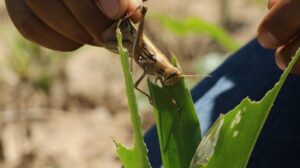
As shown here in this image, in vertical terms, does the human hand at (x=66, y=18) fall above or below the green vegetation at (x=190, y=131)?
above

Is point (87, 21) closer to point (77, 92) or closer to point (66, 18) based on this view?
point (66, 18)

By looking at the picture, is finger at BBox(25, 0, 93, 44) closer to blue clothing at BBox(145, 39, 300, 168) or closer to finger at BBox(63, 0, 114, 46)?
finger at BBox(63, 0, 114, 46)

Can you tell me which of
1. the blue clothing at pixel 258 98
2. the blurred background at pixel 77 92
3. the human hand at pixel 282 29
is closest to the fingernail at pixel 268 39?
the human hand at pixel 282 29

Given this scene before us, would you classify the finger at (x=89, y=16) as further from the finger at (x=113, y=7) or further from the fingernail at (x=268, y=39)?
the fingernail at (x=268, y=39)

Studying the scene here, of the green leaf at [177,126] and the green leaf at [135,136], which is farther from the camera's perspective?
the green leaf at [177,126]

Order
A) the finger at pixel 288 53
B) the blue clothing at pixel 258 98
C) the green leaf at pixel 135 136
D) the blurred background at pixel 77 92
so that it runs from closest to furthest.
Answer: the green leaf at pixel 135 136
the finger at pixel 288 53
the blue clothing at pixel 258 98
the blurred background at pixel 77 92

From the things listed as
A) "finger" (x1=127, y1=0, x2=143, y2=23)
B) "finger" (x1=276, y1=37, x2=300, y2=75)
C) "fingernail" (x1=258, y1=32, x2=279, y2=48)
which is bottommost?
"finger" (x1=276, y1=37, x2=300, y2=75)

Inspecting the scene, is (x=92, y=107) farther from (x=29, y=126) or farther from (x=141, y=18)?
(x=141, y=18)

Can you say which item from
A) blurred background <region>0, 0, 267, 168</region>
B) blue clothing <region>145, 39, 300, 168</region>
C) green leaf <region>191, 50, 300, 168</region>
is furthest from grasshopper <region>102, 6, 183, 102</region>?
blurred background <region>0, 0, 267, 168</region>
